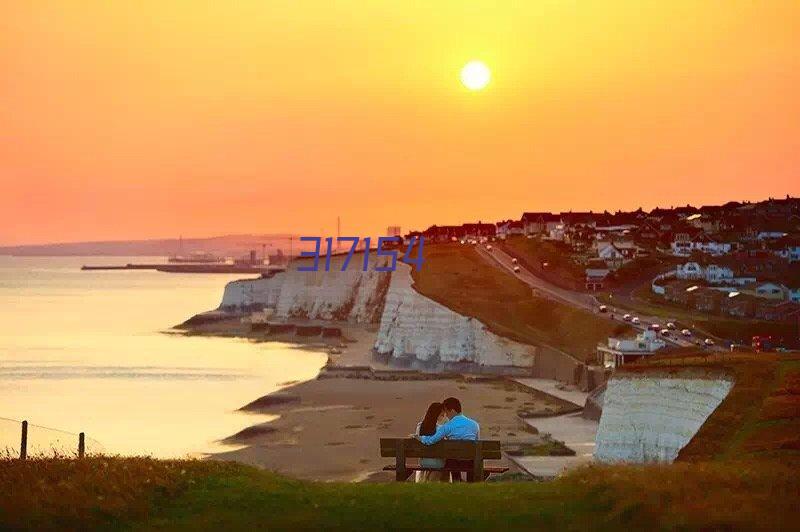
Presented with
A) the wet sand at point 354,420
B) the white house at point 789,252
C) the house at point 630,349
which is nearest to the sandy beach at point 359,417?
the wet sand at point 354,420

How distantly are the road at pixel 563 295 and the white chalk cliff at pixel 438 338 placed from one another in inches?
283

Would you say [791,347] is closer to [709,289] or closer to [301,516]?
[709,289]

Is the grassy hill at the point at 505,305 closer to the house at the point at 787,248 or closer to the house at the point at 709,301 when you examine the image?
the house at the point at 709,301

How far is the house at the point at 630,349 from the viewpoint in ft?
248

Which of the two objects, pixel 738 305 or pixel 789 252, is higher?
pixel 789 252

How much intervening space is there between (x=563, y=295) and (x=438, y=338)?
16.1 metres

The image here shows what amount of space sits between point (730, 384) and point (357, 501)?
73.8 ft

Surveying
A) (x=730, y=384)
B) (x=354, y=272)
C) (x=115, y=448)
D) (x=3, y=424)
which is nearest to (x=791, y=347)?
(x=115, y=448)

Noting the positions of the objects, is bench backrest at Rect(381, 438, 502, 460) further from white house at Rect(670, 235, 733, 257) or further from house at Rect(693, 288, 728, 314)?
white house at Rect(670, 235, 733, 257)

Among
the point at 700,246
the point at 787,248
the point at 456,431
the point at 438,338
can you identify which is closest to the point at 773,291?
the point at 438,338

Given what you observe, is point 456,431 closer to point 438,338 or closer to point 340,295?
point 438,338

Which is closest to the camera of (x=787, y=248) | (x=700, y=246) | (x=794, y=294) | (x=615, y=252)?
(x=794, y=294)

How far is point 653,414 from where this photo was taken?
4288 cm

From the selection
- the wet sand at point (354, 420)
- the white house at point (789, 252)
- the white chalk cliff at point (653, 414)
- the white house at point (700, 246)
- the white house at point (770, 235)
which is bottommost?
the wet sand at point (354, 420)
